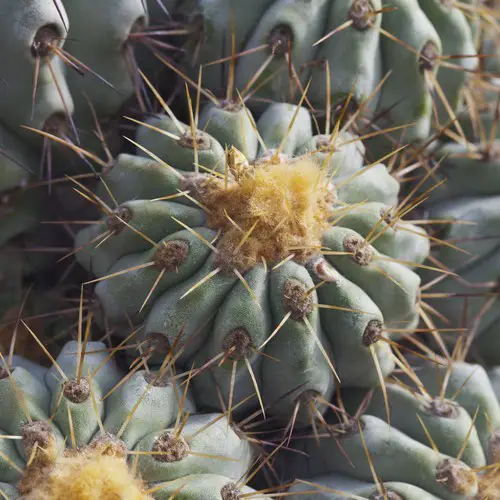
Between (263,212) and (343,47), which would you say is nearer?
(263,212)

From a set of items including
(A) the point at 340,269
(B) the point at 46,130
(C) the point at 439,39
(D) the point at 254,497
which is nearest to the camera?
(D) the point at 254,497

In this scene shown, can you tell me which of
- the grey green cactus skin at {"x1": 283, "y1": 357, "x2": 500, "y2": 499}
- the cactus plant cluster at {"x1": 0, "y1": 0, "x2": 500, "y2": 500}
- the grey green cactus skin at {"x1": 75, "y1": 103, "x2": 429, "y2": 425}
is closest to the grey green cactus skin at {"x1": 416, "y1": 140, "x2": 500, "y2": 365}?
the cactus plant cluster at {"x1": 0, "y1": 0, "x2": 500, "y2": 500}

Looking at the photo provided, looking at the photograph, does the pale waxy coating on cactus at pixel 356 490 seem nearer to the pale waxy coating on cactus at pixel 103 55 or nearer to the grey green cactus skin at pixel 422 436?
the grey green cactus skin at pixel 422 436

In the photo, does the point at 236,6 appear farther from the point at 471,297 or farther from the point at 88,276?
the point at 471,297

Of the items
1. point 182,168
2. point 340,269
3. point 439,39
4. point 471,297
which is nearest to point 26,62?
point 182,168

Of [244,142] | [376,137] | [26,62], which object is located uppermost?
[26,62]

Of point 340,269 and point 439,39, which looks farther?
point 439,39

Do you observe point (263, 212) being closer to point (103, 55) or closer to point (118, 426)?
point (118, 426)

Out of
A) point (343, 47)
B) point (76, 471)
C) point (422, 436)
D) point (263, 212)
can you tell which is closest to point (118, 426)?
point (76, 471)
